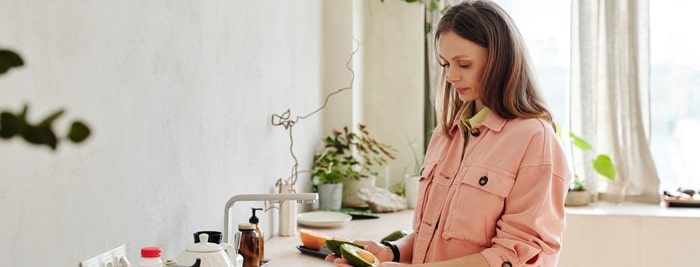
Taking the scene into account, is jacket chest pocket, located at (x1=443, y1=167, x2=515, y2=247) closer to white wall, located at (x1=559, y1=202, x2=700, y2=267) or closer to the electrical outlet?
the electrical outlet

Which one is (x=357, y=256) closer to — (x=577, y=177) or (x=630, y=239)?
(x=630, y=239)

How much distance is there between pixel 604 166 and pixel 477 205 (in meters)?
2.39

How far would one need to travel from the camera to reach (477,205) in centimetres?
182

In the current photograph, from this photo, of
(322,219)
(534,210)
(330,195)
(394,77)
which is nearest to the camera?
(534,210)

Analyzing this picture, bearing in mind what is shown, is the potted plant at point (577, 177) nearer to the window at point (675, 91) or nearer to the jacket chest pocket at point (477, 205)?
the window at point (675, 91)

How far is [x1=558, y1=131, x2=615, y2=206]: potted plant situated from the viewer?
3.96 metres

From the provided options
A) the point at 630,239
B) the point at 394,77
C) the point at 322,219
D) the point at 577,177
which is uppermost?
the point at 394,77

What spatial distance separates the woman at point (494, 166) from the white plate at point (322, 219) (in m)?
1.25

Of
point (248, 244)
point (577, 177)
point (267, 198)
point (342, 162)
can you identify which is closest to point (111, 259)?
point (267, 198)

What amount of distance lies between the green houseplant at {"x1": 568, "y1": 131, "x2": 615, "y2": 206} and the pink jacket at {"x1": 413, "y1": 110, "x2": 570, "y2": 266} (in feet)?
7.17

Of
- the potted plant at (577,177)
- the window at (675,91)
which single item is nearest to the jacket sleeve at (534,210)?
the potted plant at (577,177)

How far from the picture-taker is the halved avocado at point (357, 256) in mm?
1951

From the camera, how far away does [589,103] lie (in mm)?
4145

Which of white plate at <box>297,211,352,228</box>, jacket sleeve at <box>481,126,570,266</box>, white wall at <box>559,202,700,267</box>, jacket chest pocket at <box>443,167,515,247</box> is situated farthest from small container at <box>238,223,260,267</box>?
white wall at <box>559,202,700,267</box>
